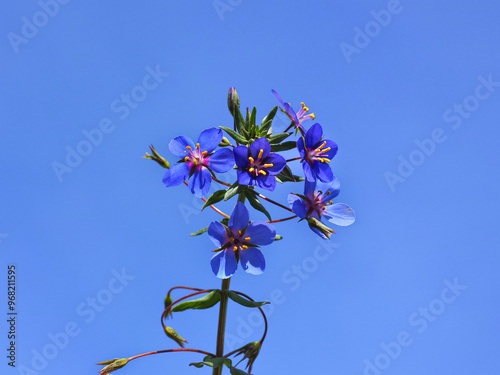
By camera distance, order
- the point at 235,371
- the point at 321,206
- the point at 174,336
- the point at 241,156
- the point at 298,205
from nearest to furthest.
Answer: the point at 235,371, the point at 241,156, the point at 174,336, the point at 298,205, the point at 321,206

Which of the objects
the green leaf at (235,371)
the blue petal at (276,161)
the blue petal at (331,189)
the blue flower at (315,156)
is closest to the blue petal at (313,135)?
the blue flower at (315,156)

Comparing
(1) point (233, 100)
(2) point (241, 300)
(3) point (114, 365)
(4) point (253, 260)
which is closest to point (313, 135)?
(1) point (233, 100)

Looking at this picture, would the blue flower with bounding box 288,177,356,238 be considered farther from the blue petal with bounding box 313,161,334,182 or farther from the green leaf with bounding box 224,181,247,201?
the green leaf with bounding box 224,181,247,201

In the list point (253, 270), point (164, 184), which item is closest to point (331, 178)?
point (253, 270)

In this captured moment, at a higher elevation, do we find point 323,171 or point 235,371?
point 323,171

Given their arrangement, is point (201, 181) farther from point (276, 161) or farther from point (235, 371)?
point (235, 371)

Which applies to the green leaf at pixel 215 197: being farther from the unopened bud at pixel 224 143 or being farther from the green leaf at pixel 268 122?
the green leaf at pixel 268 122

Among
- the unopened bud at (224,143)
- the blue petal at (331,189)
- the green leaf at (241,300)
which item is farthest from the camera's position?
the blue petal at (331,189)
